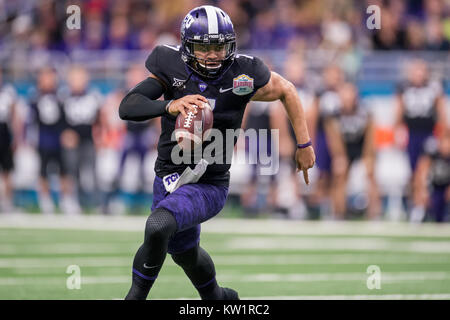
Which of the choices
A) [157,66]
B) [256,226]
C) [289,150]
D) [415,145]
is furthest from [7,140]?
[157,66]

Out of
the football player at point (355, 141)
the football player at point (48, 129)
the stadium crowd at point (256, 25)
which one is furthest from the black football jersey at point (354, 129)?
the football player at point (48, 129)

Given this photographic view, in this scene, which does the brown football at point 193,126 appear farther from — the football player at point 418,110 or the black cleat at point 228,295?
the football player at point 418,110

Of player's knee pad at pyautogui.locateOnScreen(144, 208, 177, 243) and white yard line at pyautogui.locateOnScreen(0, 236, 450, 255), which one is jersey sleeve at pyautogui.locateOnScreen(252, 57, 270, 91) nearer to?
player's knee pad at pyautogui.locateOnScreen(144, 208, 177, 243)

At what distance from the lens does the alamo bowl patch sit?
5.30 m

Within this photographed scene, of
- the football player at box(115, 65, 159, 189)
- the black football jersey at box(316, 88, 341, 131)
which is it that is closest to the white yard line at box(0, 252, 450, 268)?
the black football jersey at box(316, 88, 341, 131)

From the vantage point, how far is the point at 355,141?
11.9 metres

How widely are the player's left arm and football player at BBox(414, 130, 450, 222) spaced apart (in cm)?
600

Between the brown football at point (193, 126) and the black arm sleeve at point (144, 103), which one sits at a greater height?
the black arm sleeve at point (144, 103)

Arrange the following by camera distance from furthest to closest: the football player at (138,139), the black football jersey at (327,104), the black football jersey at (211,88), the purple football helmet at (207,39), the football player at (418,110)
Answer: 1. the football player at (138,139)
2. the black football jersey at (327,104)
3. the football player at (418,110)
4. the black football jersey at (211,88)
5. the purple football helmet at (207,39)

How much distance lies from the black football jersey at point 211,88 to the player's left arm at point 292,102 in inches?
3.2

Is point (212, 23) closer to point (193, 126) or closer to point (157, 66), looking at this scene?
point (157, 66)

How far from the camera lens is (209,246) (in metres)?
9.27

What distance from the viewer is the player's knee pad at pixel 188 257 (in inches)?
212

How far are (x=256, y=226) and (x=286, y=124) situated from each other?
1824mm
